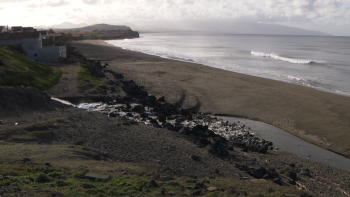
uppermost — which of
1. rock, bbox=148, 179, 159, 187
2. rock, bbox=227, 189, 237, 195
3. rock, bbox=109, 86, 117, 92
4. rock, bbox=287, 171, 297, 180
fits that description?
rock, bbox=109, 86, 117, 92

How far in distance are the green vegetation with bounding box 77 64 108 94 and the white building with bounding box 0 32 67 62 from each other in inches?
338

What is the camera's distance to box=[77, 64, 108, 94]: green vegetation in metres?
21.5

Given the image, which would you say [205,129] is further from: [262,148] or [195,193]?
[195,193]

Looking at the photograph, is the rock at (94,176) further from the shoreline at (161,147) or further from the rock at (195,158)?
the rock at (195,158)

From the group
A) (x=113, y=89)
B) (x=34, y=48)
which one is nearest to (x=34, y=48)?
(x=34, y=48)

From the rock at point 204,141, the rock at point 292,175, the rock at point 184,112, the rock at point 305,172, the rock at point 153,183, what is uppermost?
the rock at point 153,183

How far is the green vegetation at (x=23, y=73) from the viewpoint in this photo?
18859 millimetres

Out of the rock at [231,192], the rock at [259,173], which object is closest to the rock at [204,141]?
the rock at [259,173]

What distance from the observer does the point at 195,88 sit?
2353 cm

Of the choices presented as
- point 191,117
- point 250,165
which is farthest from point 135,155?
point 191,117

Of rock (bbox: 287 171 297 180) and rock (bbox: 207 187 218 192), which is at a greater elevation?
rock (bbox: 207 187 218 192)

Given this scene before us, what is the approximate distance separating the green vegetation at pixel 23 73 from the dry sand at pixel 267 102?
7672mm

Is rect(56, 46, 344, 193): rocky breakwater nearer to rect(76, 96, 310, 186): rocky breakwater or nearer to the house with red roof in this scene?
rect(76, 96, 310, 186): rocky breakwater

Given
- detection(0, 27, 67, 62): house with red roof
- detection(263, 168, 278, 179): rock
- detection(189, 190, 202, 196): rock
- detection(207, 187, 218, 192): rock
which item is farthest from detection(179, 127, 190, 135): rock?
detection(0, 27, 67, 62): house with red roof
